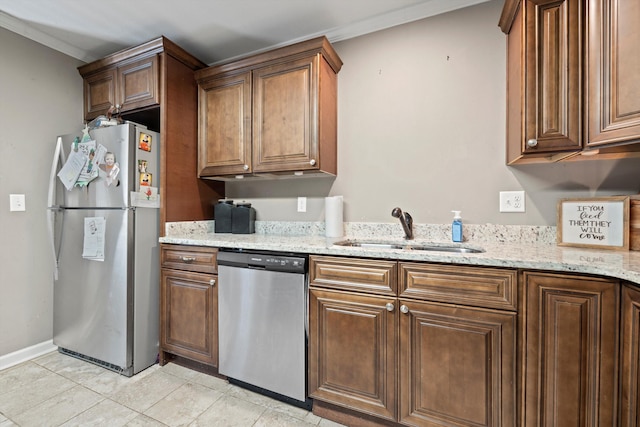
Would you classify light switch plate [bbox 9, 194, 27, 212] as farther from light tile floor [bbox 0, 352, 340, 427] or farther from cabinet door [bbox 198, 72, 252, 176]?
cabinet door [bbox 198, 72, 252, 176]

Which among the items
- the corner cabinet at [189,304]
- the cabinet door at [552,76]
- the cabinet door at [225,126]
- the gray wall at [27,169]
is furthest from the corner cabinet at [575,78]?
the gray wall at [27,169]

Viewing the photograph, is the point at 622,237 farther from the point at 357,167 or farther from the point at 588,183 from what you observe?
the point at 357,167

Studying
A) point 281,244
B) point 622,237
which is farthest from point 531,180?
point 281,244

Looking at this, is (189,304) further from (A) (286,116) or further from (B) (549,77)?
(B) (549,77)

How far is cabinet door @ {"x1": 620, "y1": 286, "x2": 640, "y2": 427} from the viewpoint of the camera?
88 cm

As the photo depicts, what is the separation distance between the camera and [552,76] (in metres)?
1.26

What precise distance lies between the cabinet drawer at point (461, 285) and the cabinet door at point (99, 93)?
2.51 m

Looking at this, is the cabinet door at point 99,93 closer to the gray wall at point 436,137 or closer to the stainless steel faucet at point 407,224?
the gray wall at point 436,137

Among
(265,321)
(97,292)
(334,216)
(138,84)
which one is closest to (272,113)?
(334,216)

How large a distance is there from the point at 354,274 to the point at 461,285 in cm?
48

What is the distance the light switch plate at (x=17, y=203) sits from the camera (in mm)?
1961

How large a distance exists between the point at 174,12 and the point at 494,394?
A: 279 cm

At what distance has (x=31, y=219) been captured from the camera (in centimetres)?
206

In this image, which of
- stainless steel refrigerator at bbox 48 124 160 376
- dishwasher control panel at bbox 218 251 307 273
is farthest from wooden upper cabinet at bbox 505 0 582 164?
stainless steel refrigerator at bbox 48 124 160 376
